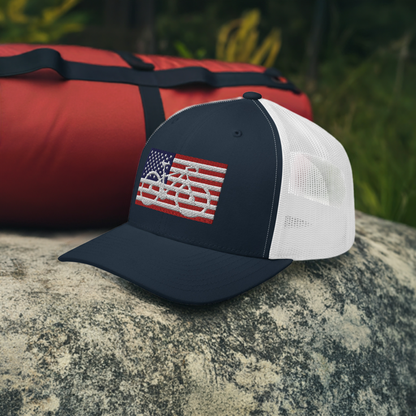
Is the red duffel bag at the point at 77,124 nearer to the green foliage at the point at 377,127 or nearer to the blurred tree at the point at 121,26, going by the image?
the green foliage at the point at 377,127

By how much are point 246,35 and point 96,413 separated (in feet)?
11.7

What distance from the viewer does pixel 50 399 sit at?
0.72m

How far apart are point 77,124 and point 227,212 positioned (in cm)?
54

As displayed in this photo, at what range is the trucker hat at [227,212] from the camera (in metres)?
Answer: 0.90

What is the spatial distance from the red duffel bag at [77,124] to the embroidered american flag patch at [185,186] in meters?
0.27

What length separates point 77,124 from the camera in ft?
3.91

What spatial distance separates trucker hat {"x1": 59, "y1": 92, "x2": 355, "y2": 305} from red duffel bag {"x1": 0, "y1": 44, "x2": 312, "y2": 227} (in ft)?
0.78

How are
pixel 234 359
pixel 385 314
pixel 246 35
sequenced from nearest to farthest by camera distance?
1. pixel 234 359
2. pixel 385 314
3. pixel 246 35

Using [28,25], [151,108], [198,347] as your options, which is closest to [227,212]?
[198,347]

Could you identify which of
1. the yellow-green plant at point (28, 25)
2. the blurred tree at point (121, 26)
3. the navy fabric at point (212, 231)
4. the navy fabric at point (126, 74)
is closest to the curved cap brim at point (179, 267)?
the navy fabric at point (212, 231)

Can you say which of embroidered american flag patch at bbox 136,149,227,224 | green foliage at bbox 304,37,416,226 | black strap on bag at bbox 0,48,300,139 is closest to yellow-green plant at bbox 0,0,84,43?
green foliage at bbox 304,37,416,226

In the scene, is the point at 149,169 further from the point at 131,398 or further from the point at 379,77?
the point at 379,77

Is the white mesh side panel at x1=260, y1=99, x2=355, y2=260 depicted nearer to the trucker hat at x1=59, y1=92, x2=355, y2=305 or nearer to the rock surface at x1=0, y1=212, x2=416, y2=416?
the trucker hat at x1=59, y1=92, x2=355, y2=305

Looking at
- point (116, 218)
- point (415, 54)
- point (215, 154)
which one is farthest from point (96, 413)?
point (415, 54)
